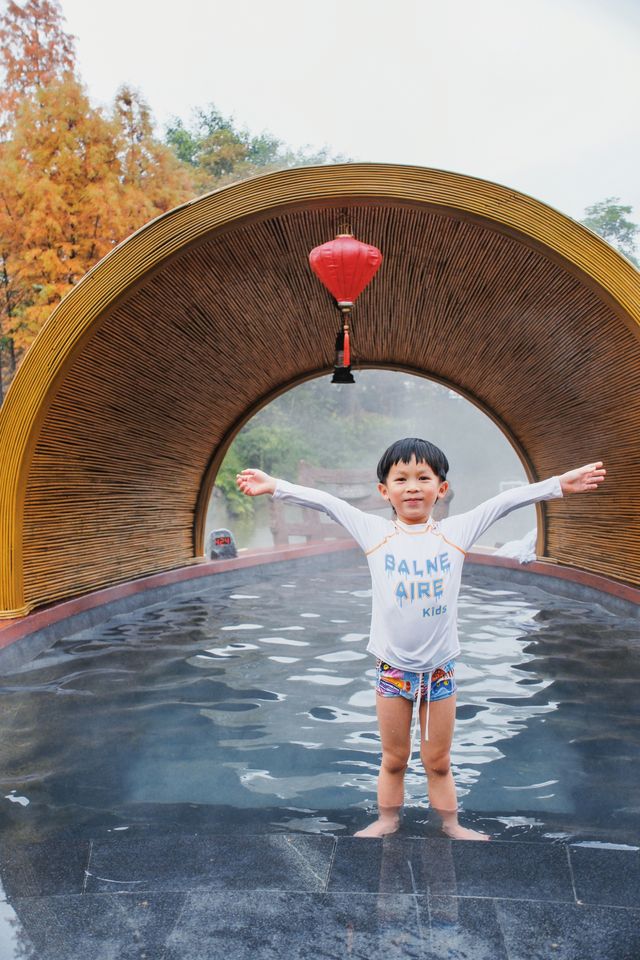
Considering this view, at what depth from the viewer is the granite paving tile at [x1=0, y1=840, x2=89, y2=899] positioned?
2307 mm

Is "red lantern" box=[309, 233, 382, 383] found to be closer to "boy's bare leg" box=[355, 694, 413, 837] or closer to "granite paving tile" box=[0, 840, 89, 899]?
"boy's bare leg" box=[355, 694, 413, 837]

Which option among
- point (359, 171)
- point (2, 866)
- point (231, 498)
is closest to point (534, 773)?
point (2, 866)

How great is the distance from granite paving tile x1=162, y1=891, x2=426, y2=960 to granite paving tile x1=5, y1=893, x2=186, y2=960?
5cm

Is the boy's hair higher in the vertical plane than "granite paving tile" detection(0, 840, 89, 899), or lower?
higher

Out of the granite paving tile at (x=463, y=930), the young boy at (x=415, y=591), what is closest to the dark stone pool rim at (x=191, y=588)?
the young boy at (x=415, y=591)

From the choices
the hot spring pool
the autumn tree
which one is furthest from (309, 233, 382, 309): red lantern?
the autumn tree

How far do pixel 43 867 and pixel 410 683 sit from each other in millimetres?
1335

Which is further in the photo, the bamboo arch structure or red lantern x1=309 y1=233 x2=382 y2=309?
red lantern x1=309 y1=233 x2=382 y2=309

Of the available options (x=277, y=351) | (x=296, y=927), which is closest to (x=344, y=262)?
(x=277, y=351)

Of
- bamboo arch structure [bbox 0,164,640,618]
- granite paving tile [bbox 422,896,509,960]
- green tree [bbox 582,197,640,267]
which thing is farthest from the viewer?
green tree [bbox 582,197,640,267]

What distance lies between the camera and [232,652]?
223 inches

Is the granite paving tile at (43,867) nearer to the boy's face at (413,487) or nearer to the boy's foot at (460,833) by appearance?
the boy's foot at (460,833)

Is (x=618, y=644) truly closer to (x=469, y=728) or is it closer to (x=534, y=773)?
(x=469, y=728)

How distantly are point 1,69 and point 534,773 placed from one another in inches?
737
